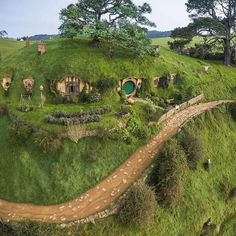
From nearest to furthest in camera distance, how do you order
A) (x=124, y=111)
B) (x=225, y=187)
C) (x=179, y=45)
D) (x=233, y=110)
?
(x=225, y=187)
(x=124, y=111)
(x=233, y=110)
(x=179, y=45)

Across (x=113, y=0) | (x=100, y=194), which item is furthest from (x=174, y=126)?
(x=113, y=0)

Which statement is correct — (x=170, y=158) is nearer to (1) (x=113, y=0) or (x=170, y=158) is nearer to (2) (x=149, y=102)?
(2) (x=149, y=102)

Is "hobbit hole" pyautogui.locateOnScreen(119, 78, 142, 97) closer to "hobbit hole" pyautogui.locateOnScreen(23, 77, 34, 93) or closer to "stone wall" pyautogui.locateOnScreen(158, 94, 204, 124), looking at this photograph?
"stone wall" pyautogui.locateOnScreen(158, 94, 204, 124)

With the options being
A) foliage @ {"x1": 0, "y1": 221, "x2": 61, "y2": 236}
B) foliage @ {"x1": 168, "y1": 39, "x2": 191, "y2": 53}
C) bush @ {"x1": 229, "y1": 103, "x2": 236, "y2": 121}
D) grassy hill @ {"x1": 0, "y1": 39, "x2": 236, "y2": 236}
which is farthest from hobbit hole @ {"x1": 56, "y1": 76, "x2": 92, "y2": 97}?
foliage @ {"x1": 168, "y1": 39, "x2": 191, "y2": 53}

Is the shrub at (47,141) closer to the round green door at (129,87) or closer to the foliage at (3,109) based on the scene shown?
the foliage at (3,109)

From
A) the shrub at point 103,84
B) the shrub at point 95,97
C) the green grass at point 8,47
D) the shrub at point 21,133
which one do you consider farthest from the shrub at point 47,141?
the green grass at point 8,47

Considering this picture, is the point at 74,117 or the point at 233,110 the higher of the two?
the point at 74,117

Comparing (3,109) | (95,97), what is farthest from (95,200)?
(3,109)

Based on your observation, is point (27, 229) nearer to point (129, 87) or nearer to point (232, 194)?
point (232, 194)
